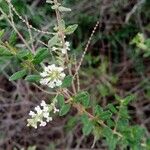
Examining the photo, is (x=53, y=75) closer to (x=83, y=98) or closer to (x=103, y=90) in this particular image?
(x=83, y=98)

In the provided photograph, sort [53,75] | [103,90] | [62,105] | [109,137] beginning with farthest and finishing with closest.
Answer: [103,90], [109,137], [62,105], [53,75]

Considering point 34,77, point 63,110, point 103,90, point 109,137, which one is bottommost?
point 103,90

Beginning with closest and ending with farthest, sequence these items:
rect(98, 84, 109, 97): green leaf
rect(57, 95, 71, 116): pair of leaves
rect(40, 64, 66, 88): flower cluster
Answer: rect(40, 64, 66, 88): flower cluster → rect(57, 95, 71, 116): pair of leaves → rect(98, 84, 109, 97): green leaf

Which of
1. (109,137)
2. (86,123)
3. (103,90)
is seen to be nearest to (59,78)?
(86,123)

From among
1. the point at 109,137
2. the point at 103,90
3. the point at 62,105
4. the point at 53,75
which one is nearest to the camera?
the point at 53,75

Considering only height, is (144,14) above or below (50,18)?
below

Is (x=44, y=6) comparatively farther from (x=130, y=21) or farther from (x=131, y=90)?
(x=131, y=90)

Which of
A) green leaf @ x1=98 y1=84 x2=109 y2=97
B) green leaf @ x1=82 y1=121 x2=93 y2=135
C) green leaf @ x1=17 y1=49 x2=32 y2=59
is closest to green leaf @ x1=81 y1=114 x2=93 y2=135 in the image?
green leaf @ x1=82 y1=121 x2=93 y2=135

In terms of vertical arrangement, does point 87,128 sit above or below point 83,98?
below

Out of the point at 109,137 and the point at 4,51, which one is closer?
the point at 4,51

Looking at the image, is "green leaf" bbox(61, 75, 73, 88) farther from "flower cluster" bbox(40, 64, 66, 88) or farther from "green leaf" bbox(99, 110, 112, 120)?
"green leaf" bbox(99, 110, 112, 120)

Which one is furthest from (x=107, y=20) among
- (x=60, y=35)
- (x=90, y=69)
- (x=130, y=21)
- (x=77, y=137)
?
(x=60, y=35)
